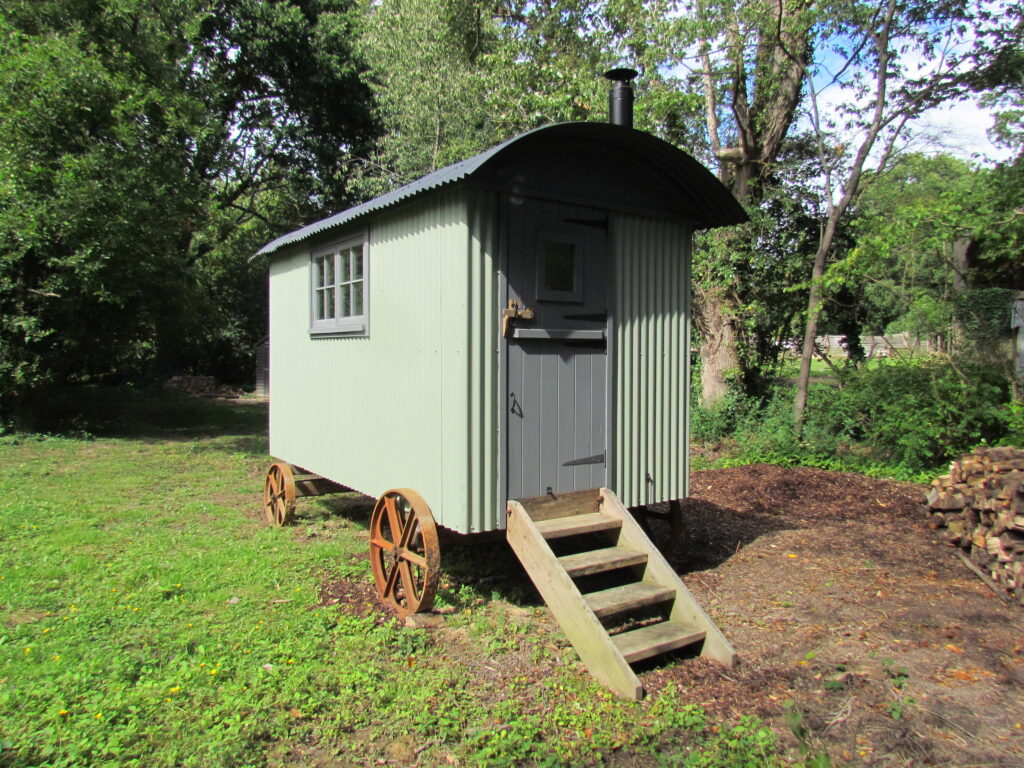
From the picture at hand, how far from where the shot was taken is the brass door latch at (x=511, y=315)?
14.3 feet

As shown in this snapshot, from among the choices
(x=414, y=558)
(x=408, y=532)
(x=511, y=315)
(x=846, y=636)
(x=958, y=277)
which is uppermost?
(x=958, y=277)

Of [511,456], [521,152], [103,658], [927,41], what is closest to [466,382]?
[511,456]

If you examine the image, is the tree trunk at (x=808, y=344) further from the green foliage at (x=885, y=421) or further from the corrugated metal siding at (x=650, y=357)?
the corrugated metal siding at (x=650, y=357)

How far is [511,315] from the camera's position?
4359 millimetres

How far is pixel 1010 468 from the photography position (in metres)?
5.58

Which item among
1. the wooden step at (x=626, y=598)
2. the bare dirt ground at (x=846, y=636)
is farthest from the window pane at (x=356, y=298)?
the wooden step at (x=626, y=598)

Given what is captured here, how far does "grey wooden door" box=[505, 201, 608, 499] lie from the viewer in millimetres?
4453

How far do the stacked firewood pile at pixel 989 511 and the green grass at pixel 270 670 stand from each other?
3246 mm

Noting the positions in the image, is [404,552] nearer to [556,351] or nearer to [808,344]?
[556,351]

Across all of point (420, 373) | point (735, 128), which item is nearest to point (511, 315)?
point (420, 373)

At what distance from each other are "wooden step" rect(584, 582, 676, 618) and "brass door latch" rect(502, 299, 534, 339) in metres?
1.71

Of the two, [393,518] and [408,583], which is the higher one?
[393,518]

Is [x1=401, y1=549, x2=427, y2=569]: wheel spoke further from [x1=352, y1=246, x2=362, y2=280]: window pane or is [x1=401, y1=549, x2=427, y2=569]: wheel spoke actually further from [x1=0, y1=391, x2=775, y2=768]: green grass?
[x1=352, y1=246, x2=362, y2=280]: window pane

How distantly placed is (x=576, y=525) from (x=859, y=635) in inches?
74.1
